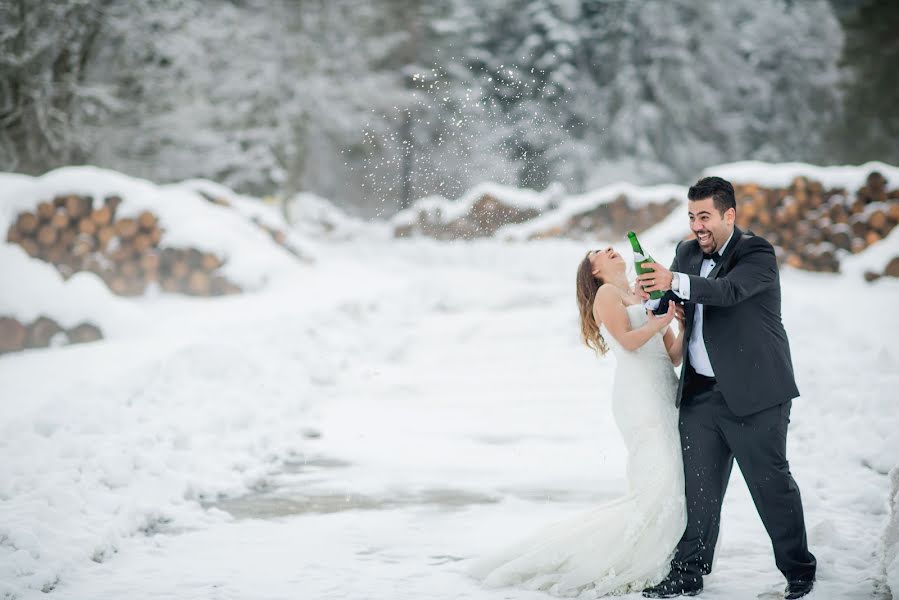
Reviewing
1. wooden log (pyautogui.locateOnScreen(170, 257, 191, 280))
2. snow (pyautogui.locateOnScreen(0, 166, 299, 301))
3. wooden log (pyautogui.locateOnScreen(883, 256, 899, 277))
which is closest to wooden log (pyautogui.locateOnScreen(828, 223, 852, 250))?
wooden log (pyautogui.locateOnScreen(883, 256, 899, 277))

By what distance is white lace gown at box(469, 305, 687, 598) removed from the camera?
13.3 ft

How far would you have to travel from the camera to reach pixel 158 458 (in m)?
5.68

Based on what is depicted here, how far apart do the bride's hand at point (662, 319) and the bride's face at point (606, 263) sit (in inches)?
14.1

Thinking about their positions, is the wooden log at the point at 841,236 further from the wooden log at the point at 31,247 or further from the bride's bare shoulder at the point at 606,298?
the wooden log at the point at 31,247

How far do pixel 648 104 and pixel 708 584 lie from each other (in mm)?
38797

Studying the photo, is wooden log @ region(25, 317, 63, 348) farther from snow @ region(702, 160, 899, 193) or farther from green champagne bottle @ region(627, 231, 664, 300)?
snow @ region(702, 160, 899, 193)

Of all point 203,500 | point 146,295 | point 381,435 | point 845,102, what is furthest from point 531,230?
point 203,500

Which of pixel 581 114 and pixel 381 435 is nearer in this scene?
pixel 381 435

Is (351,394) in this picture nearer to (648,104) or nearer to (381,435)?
(381,435)

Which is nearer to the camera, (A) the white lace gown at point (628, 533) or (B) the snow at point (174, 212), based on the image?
(A) the white lace gown at point (628, 533)

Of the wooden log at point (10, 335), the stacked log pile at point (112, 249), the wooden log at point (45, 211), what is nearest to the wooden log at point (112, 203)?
the stacked log pile at point (112, 249)

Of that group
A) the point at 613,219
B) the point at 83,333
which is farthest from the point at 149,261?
the point at 613,219

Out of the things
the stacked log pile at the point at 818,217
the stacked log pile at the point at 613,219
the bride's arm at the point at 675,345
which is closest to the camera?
the bride's arm at the point at 675,345

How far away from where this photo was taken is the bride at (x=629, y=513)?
4062 mm
